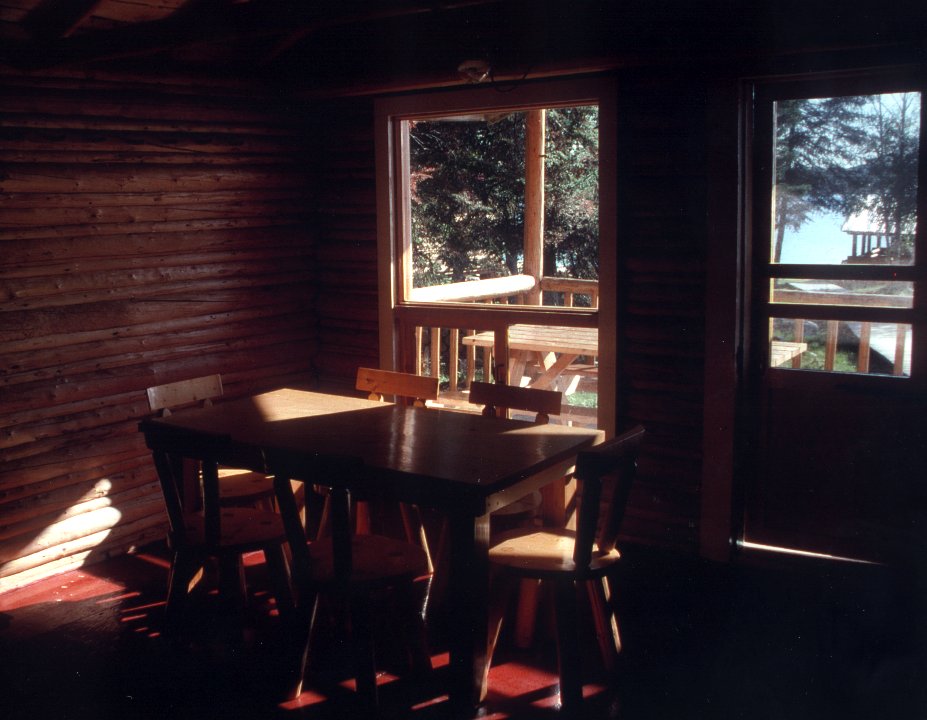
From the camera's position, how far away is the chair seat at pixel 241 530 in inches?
A: 179

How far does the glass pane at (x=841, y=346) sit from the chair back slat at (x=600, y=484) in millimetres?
1915

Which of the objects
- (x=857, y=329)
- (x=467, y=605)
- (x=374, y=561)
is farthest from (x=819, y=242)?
(x=374, y=561)

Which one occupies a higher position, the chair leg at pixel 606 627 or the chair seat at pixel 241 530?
the chair seat at pixel 241 530

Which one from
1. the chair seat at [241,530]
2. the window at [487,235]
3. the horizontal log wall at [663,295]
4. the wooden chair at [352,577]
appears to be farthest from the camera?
the window at [487,235]

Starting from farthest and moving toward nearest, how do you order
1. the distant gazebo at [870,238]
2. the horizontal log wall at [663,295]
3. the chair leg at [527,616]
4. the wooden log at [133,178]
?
the horizontal log wall at [663,295], the wooden log at [133,178], the distant gazebo at [870,238], the chair leg at [527,616]

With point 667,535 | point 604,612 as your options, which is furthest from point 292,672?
point 667,535

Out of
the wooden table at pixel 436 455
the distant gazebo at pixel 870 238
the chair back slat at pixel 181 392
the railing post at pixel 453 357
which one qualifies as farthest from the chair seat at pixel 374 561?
the railing post at pixel 453 357

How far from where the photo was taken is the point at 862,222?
519cm

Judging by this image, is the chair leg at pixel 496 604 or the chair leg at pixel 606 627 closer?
the chair leg at pixel 496 604

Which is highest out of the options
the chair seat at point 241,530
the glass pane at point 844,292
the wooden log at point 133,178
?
the wooden log at point 133,178

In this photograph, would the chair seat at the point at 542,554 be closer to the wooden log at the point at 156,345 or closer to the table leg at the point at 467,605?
the table leg at the point at 467,605

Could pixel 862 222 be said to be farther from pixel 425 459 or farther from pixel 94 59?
pixel 94 59

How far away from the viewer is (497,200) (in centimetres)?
956

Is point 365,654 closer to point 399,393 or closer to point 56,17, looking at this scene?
point 399,393
